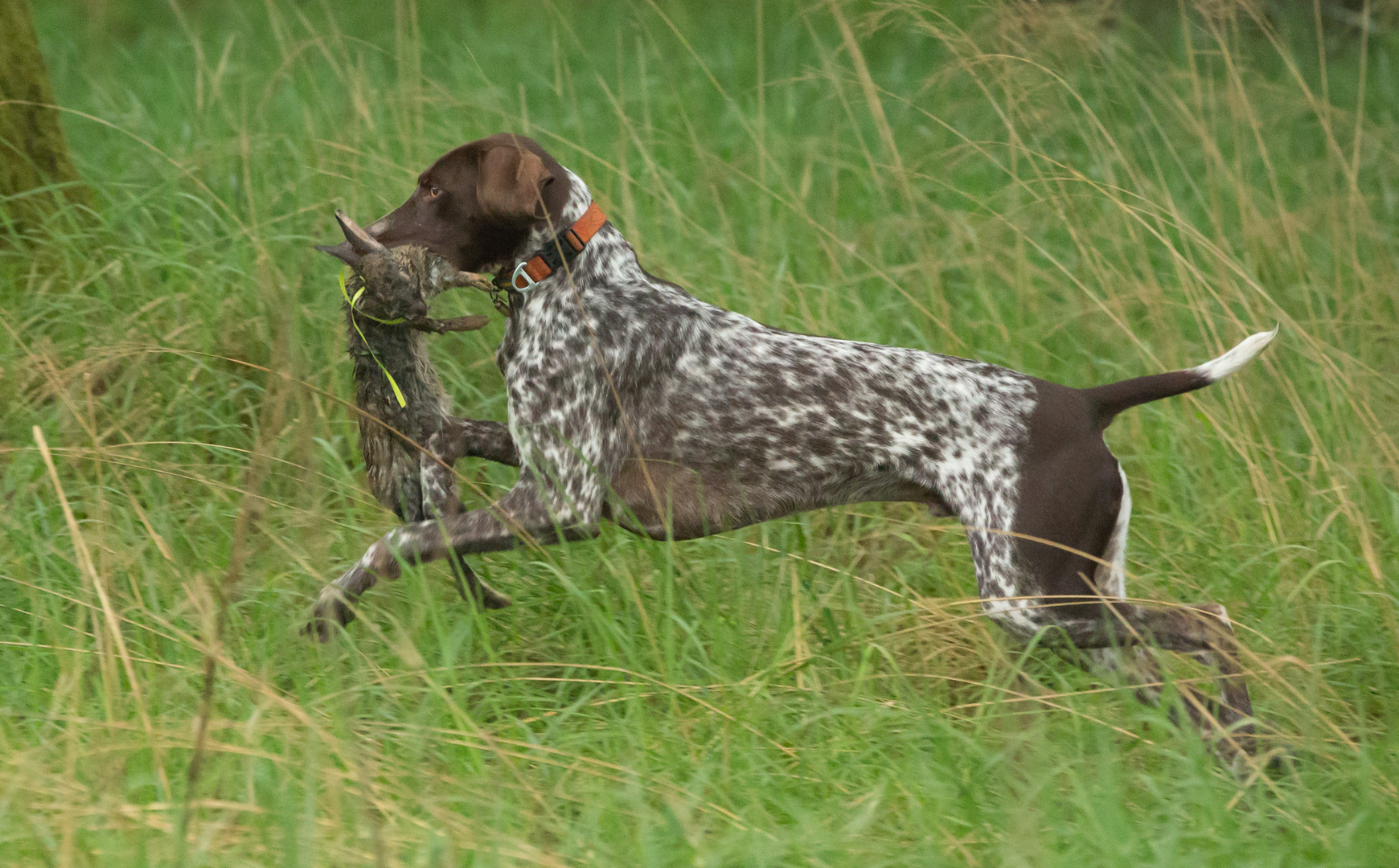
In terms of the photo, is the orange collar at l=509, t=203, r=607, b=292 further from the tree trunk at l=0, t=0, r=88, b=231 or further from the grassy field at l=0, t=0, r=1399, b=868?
the tree trunk at l=0, t=0, r=88, b=231

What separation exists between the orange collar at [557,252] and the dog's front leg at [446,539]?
1.67 ft

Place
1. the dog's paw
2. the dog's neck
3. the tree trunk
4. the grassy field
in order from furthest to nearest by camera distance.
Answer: the tree trunk
the dog's neck
the dog's paw
the grassy field

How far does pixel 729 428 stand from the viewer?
11.4ft

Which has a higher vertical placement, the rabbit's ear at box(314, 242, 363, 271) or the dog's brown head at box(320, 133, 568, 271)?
the dog's brown head at box(320, 133, 568, 271)

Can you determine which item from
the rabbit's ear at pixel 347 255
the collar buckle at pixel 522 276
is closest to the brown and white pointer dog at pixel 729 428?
the collar buckle at pixel 522 276

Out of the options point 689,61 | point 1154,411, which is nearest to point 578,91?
point 689,61

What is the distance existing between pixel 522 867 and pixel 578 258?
1642mm

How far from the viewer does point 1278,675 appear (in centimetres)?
289

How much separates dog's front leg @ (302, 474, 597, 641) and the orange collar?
51 cm

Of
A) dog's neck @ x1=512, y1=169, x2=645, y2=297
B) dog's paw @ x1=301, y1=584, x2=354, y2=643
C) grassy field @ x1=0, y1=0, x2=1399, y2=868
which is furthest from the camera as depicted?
dog's neck @ x1=512, y1=169, x2=645, y2=297

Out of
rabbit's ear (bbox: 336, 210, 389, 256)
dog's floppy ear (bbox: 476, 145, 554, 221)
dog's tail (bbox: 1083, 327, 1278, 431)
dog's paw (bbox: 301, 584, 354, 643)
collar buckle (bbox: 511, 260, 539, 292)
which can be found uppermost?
dog's floppy ear (bbox: 476, 145, 554, 221)

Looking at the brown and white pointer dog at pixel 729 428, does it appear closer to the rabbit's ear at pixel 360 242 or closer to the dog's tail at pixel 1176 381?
the dog's tail at pixel 1176 381

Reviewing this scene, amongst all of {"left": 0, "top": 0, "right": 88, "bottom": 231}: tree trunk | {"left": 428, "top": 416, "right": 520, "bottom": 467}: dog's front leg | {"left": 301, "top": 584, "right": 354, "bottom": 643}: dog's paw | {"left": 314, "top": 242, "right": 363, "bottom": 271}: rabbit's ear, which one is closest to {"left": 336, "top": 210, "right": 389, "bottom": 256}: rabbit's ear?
{"left": 314, "top": 242, "right": 363, "bottom": 271}: rabbit's ear

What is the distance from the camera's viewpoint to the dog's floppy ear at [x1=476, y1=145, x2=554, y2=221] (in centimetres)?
338
